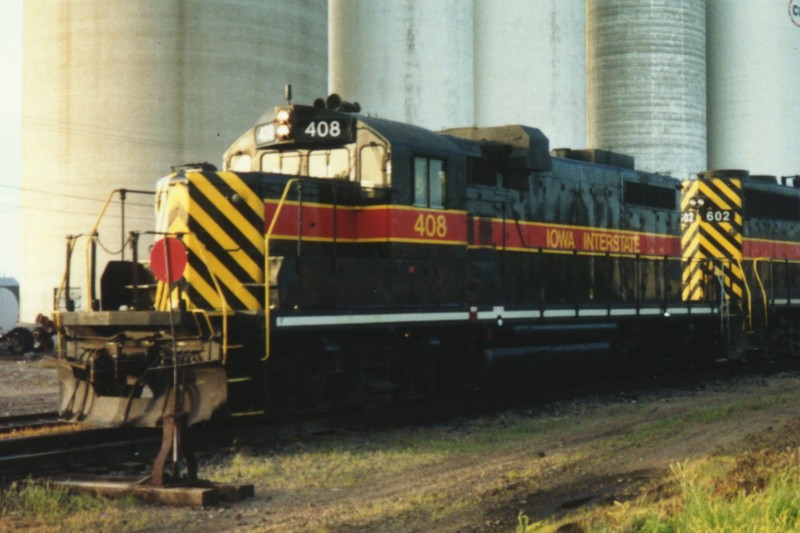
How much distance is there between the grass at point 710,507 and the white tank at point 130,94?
22.4 m

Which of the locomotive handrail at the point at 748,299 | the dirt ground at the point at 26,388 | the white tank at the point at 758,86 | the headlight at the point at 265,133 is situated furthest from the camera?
the white tank at the point at 758,86

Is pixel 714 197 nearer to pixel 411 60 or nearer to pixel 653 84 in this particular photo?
pixel 411 60

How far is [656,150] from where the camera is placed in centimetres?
3878

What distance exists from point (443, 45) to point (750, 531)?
28.9 m

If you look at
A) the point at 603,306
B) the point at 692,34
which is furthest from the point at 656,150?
the point at 603,306

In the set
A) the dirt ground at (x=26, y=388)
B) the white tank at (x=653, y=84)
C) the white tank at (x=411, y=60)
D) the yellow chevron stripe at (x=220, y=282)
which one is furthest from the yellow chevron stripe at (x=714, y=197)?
the white tank at (x=653, y=84)

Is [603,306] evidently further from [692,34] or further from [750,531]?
[692,34]

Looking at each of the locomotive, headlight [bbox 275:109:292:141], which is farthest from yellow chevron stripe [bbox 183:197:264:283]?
headlight [bbox 275:109:292:141]

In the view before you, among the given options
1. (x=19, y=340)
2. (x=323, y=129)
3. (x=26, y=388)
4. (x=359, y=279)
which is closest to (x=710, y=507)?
(x=359, y=279)

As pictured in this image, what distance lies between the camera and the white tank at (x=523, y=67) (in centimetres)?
3503

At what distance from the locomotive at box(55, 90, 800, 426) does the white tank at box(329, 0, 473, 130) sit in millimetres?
17363

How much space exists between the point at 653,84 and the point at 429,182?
1154 inches

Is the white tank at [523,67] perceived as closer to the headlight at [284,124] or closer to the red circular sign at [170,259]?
the headlight at [284,124]

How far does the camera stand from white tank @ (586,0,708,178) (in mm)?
38781
